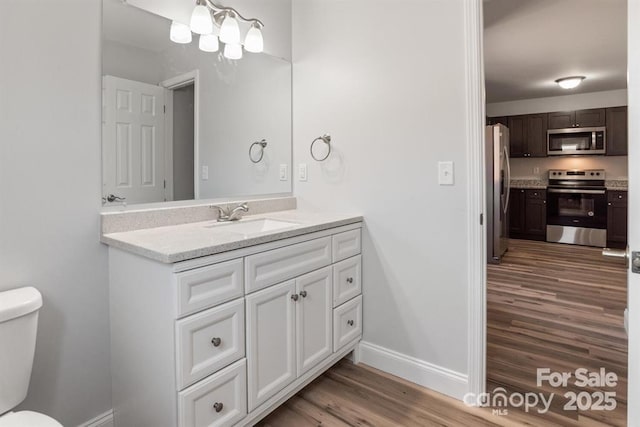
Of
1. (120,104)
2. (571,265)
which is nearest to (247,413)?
(120,104)

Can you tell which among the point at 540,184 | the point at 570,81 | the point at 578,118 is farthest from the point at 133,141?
the point at 578,118

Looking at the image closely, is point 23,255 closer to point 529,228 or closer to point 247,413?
point 247,413

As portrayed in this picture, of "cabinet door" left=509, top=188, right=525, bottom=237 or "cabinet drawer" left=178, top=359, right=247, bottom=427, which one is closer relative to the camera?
"cabinet drawer" left=178, top=359, right=247, bottom=427

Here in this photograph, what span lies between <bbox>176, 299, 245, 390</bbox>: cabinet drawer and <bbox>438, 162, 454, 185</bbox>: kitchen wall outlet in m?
1.14

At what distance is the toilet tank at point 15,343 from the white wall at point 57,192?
0.59 ft

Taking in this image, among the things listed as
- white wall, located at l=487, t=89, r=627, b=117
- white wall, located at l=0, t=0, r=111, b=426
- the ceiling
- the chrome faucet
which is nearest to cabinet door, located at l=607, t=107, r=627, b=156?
white wall, located at l=487, t=89, r=627, b=117

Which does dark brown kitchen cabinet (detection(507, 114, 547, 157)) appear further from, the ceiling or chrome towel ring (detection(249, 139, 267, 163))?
chrome towel ring (detection(249, 139, 267, 163))

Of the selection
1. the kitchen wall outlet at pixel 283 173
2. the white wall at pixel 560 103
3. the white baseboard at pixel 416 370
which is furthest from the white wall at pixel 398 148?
the white wall at pixel 560 103

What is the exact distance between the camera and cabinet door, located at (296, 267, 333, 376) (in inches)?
70.6

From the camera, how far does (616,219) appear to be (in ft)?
17.8

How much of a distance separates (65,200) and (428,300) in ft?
5.75

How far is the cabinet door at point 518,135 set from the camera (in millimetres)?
6383

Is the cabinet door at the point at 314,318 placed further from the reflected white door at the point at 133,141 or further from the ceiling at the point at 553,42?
the ceiling at the point at 553,42

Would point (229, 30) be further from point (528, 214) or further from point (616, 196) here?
point (616, 196)
